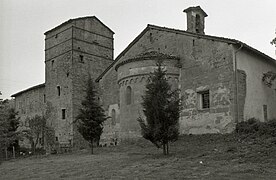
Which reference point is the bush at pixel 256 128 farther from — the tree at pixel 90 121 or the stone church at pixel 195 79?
the tree at pixel 90 121

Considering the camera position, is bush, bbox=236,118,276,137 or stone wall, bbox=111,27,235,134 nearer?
bush, bbox=236,118,276,137

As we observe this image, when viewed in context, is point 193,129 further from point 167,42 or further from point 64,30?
point 64,30

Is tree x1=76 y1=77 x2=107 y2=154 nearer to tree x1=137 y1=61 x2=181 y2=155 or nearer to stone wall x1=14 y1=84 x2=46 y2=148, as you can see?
tree x1=137 y1=61 x2=181 y2=155

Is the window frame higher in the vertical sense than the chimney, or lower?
lower

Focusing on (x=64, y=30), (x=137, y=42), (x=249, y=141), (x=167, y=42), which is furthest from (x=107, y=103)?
(x=249, y=141)

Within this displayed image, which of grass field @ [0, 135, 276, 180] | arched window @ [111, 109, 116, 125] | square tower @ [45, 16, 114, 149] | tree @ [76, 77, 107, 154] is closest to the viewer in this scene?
grass field @ [0, 135, 276, 180]

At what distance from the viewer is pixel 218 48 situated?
26.0 meters

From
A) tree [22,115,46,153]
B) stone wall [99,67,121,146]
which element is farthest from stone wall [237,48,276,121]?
tree [22,115,46,153]

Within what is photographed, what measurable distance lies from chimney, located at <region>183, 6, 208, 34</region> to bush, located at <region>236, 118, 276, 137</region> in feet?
34.4

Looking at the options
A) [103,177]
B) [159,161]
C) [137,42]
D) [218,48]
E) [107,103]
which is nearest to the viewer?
[103,177]

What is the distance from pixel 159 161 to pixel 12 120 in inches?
1126

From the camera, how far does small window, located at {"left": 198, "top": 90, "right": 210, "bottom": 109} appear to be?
1043 inches

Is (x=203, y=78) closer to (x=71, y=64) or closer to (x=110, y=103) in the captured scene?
(x=110, y=103)

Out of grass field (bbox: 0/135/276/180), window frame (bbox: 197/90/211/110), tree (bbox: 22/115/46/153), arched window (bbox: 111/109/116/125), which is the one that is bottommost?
grass field (bbox: 0/135/276/180)
